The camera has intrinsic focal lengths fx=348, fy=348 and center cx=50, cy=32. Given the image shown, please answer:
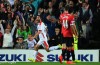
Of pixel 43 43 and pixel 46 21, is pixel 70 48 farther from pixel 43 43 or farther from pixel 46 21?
pixel 46 21

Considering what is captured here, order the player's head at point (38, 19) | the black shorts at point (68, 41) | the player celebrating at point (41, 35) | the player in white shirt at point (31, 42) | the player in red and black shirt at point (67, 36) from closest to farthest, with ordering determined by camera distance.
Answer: the player in red and black shirt at point (67, 36), the black shorts at point (68, 41), the player celebrating at point (41, 35), the player's head at point (38, 19), the player in white shirt at point (31, 42)

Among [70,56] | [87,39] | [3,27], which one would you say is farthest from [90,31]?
[3,27]

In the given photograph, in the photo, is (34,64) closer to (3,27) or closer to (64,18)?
(64,18)

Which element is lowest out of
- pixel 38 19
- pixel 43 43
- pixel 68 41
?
pixel 43 43

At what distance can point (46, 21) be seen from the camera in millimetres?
14555

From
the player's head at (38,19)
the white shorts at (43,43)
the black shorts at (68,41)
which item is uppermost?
the player's head at (38,19)

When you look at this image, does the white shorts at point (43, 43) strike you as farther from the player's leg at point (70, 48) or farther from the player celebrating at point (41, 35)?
the player's leg at point (70, 48)

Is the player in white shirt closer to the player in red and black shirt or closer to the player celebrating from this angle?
the player celebrating

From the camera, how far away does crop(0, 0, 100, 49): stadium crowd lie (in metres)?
14.0

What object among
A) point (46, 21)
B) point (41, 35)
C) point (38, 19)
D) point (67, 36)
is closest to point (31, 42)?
point (41, 35)

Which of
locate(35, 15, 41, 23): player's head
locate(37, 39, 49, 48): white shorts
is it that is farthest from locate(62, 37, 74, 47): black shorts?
locate(35, 15, 41, 23): player's head

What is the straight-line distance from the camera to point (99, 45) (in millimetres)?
14523

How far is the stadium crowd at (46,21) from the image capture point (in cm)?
1399

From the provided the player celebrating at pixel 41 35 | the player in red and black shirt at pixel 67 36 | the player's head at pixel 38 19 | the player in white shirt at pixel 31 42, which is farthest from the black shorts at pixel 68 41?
the player in white shirt at pixel 31 42
